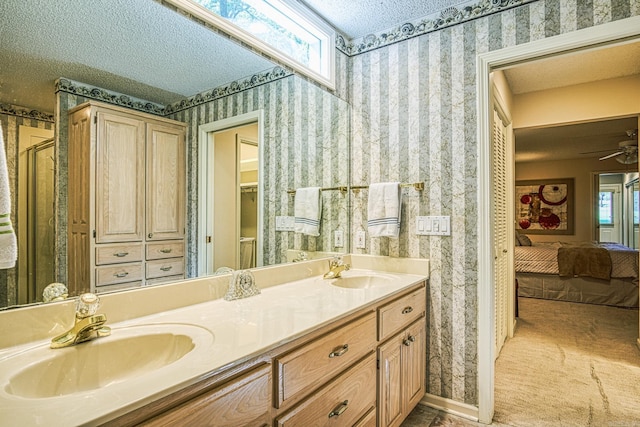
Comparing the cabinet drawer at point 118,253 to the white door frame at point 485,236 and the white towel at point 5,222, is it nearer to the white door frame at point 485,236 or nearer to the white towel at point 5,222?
the white towel at point 5,222

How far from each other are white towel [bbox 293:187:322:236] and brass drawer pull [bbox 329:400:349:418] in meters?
1.00

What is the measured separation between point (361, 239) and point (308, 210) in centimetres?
48

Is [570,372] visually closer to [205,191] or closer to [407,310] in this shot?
[407,310]

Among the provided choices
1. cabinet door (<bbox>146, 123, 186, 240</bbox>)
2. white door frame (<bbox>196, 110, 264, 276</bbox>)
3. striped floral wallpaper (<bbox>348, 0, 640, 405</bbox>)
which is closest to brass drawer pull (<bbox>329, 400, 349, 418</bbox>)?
white door frame (<bbox>196, 110, 264, 276</bbox>)

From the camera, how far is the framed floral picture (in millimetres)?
6875

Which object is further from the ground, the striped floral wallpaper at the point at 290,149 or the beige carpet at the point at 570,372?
the striped floral wallpaper at the point at 290,149

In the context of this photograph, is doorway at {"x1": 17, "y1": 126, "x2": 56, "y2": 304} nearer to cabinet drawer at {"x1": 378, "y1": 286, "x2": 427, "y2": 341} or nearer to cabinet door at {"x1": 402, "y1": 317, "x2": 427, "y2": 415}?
cabinet drawer at {"x1": 378, "y1": 286, "x2": 427, "y2": 341}

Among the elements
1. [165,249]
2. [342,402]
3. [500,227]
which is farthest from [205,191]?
[500,227]

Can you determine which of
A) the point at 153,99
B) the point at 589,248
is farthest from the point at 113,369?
the point at 589,248

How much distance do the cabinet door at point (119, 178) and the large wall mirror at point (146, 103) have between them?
0.09 meters

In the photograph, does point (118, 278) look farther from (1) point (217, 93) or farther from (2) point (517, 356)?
(2) point (517, 356)

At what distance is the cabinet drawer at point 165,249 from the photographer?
52.7 inches

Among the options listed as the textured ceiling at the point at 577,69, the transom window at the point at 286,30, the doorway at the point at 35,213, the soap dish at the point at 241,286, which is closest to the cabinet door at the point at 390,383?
the soap dish at the point at 241,286

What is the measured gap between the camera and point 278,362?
1.00 m
